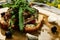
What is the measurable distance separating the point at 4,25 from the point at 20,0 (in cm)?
26

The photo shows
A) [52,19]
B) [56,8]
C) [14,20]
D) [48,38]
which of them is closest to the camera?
[48,38]

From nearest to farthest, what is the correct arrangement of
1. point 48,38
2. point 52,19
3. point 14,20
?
1. point 48,38
2. point 14,20
3. point 52,19

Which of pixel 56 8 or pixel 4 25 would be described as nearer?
pixel 4 25

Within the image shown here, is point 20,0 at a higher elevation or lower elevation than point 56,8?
higher

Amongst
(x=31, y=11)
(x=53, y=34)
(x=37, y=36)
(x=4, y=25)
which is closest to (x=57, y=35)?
(x=53, y=34)

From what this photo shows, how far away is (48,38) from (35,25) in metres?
0.16

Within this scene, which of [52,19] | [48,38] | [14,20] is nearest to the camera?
[48,38]

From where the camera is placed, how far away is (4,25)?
123cm

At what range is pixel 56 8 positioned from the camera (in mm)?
1527

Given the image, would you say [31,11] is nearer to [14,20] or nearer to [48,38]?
[14,20]

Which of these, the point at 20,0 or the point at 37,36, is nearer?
the point at 37,36

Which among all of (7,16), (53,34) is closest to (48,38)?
(53,34)

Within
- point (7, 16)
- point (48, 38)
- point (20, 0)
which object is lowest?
point (48, 38)

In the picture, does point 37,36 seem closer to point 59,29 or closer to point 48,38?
point 48,38
